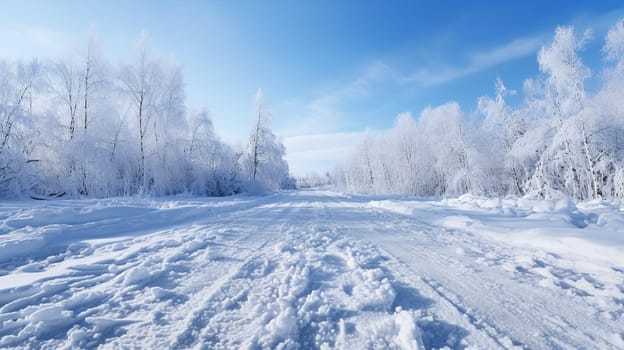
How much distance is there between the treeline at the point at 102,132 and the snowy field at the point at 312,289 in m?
10.0

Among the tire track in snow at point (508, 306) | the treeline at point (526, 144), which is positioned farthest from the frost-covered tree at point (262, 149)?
the tire track in snow at point (508, 306)

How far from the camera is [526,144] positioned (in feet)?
51.1

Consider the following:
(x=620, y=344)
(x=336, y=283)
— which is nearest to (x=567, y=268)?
(x=620, y=344)

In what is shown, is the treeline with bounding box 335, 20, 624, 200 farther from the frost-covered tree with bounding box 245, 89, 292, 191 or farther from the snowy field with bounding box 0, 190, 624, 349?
the frost-covered tree with bounding box 245, 89, 292, 191

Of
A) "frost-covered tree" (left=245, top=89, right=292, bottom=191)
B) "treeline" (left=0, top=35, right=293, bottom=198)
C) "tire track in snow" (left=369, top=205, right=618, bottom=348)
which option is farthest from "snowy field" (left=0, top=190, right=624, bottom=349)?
"frost-covered tree" (left=245, top=89, right=292, bottom=191)

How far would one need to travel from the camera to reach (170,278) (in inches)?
104

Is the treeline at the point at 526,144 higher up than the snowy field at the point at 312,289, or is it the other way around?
the treeline at the point at 526,144

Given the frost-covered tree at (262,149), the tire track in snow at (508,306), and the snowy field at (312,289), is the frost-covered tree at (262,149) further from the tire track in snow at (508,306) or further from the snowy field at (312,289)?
the tire track in snow at (508,306)

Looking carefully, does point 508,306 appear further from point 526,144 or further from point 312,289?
point 526,144

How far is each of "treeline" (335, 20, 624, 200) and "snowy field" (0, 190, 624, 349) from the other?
417 inches

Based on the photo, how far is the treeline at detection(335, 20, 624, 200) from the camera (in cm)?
1141

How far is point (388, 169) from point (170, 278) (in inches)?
1298

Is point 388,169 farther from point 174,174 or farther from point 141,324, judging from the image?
point 141,324

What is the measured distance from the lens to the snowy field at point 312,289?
1.64 m
